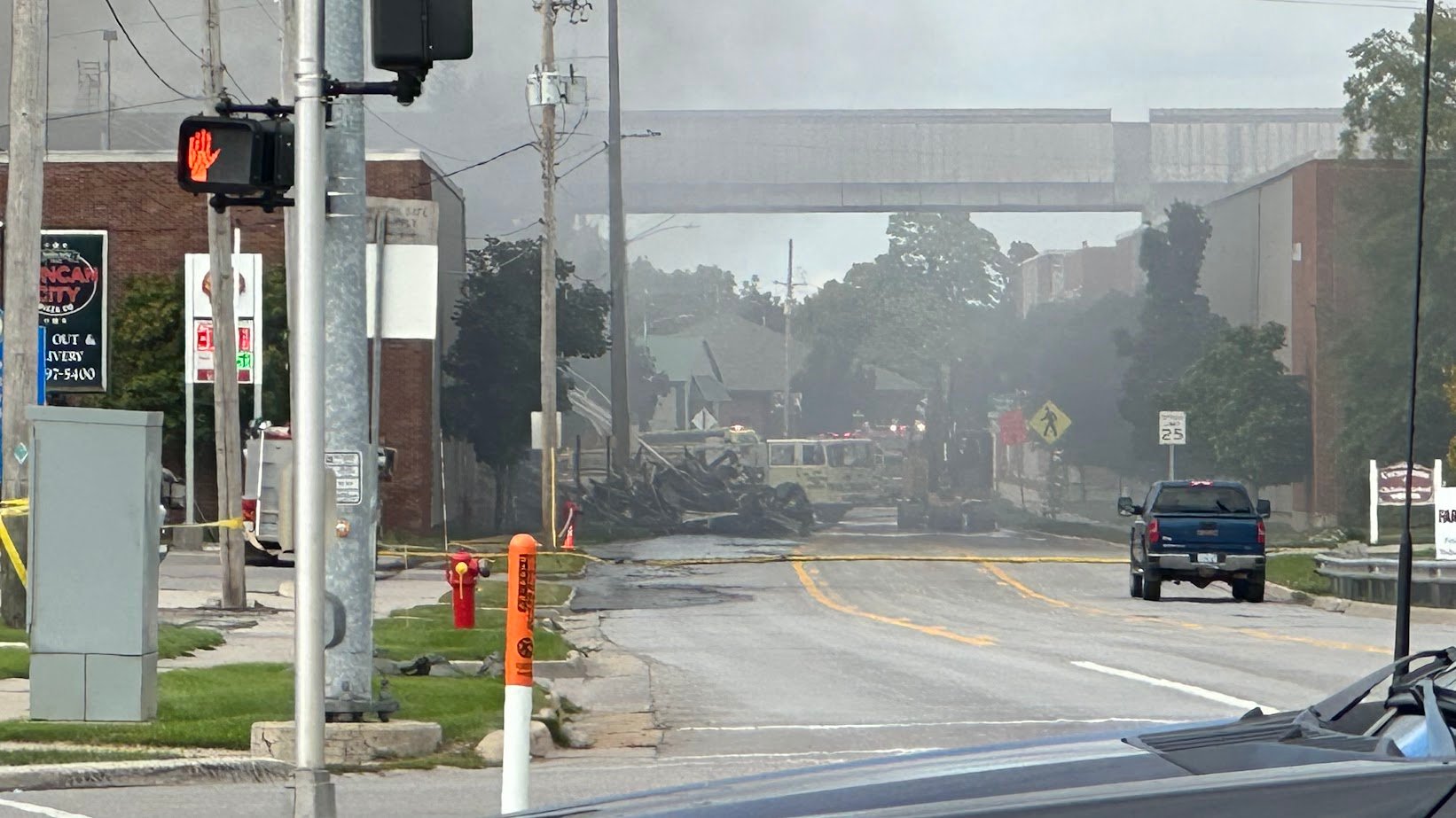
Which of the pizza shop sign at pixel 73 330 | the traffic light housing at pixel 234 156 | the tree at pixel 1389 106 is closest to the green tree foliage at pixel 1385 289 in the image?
the tree at pixel 1389 106

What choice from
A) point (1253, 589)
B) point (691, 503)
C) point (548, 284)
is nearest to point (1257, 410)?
point (691, 503)

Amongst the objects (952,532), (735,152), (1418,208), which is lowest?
(952,532)

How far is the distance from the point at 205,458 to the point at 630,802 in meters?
42.1

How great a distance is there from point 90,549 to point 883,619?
567 inches

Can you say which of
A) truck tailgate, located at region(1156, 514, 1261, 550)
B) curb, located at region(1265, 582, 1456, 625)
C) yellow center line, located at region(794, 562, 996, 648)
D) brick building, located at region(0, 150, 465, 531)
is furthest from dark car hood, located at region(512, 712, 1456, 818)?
brick building, located at region(0, 150, 465, 531)

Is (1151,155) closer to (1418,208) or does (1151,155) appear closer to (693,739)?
(693,739)

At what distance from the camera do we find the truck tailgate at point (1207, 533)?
89.0 ft

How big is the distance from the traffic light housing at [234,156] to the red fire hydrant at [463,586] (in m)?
11.0

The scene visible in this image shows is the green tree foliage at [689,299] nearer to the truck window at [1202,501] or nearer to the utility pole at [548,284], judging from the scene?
the utility pole at [548,284]

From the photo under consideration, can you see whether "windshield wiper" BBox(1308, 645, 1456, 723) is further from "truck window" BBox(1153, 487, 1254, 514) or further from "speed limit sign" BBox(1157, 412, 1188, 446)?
"speed limit sign" BBox(1157, 412, 1188, 446)

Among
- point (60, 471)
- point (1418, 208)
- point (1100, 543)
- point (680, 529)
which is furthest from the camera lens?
point (680, 529)

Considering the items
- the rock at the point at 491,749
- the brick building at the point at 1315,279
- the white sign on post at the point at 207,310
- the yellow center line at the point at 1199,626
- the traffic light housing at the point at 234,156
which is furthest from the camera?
the brick building at the point at 1315,279

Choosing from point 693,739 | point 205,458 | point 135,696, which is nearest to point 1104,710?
point 693,739

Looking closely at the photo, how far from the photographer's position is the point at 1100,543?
1870 inches
